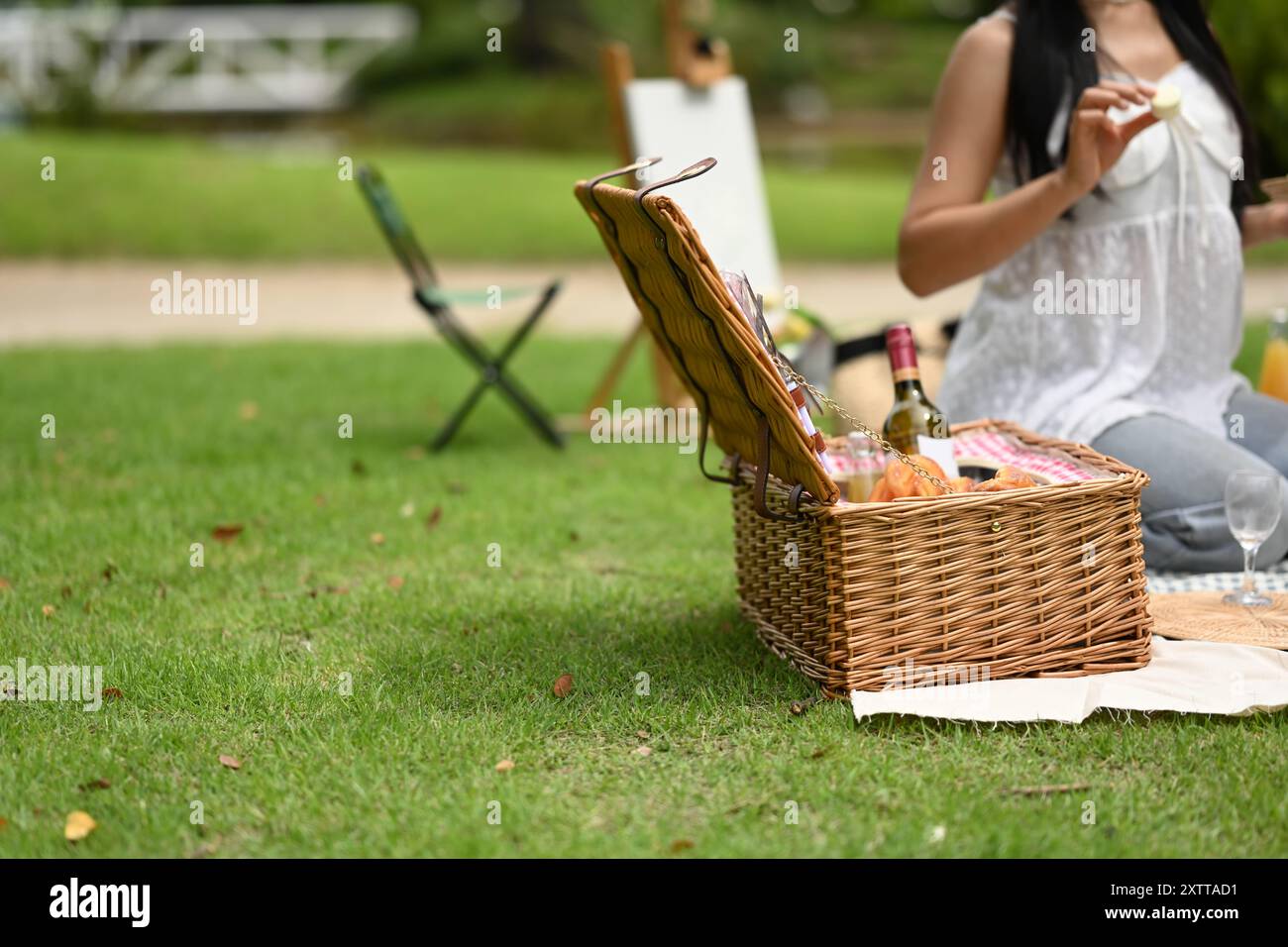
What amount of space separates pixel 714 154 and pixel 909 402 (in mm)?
2959

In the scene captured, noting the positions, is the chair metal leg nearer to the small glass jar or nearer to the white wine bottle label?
the small glass jar

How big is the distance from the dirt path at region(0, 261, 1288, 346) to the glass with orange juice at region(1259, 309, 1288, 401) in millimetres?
4625

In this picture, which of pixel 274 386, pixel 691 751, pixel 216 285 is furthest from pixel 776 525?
pixel 216 285

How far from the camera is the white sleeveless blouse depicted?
3.22 metres

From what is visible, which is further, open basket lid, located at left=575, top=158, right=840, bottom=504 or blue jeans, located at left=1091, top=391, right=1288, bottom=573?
blue jeans, located at left=1091, top=391, right=1288, bottom=573

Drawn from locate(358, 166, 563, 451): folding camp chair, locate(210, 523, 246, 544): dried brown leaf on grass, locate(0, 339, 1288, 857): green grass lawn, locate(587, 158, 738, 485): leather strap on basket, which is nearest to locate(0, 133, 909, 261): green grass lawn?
locate(358, 166, 563, 451): folding camp chair

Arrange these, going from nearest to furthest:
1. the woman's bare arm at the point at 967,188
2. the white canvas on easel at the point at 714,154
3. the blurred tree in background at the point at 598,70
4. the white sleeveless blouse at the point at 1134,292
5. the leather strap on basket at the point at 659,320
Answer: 1. the leather strap on basket at the point at 659,320
2. the woman's bare arm at the point at 967,188
3. the white sleeveless blouse at the point at 1134,292
4. the white canvas on easel at the point at 714,154
5. the blurred tree in background at the point at 598,70

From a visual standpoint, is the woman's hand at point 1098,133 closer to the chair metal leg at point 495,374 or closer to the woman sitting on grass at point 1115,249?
the woman sitting on grass at point 1115,249

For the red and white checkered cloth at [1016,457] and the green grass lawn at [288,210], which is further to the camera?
the green grass lawn at [288,210]

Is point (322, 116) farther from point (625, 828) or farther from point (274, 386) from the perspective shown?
point (625, 828)

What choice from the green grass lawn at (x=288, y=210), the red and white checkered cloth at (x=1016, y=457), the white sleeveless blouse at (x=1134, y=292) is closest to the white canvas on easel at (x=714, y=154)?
the white sleeveless blouse at (x=1134, y=292)

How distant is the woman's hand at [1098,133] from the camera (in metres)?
2.80

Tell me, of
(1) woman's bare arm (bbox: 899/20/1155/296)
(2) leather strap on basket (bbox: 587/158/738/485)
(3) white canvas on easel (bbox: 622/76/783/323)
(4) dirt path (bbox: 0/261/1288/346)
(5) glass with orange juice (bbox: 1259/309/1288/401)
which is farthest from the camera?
(4) dirt path (bbox: 0/261/1288/346)

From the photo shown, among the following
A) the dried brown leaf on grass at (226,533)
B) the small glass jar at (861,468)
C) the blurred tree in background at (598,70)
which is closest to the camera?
the small glass jar at (861,468)
